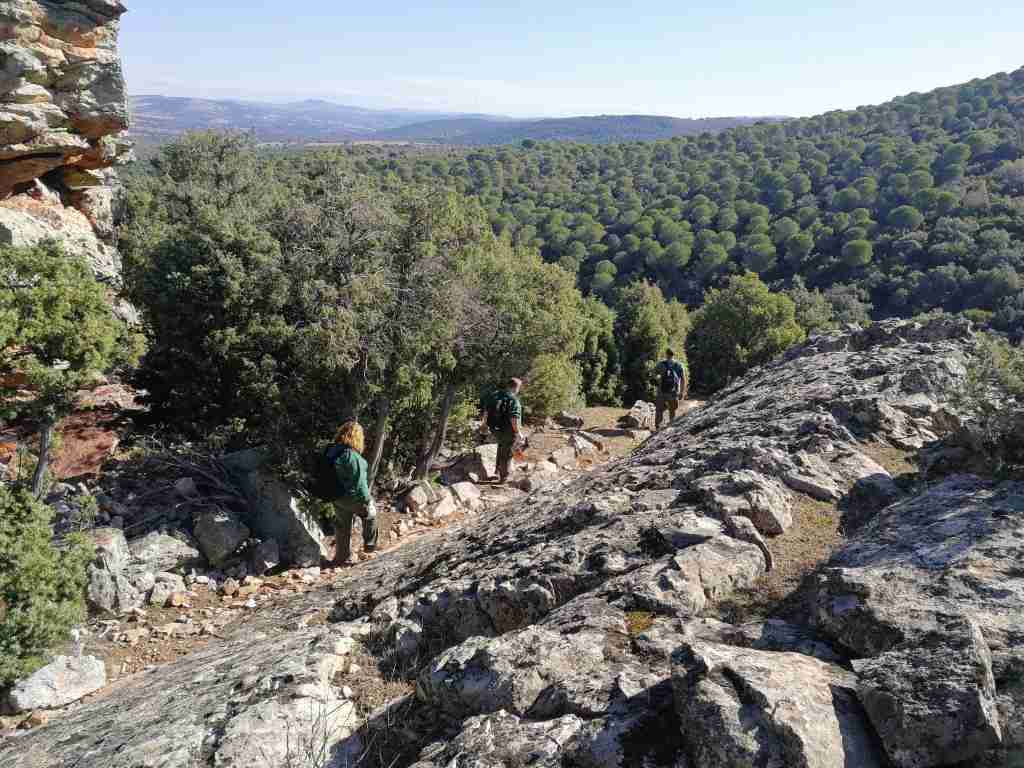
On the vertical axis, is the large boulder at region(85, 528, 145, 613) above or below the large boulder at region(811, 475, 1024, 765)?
below

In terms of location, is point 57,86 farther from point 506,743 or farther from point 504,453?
point 506,743

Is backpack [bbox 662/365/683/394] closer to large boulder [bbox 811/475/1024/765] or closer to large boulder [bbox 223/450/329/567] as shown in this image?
large boulder [bbox 223/450/329/567]

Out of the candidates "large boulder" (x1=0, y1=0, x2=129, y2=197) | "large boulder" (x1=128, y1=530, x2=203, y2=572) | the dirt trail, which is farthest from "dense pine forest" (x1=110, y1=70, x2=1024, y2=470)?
"large boulder" (x1=0, y1=0, x2=129, y2=197)

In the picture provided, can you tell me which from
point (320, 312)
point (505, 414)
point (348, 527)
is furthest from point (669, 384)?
point (348, 527)

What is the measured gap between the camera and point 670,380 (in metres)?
15.6

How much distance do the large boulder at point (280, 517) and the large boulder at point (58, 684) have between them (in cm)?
301

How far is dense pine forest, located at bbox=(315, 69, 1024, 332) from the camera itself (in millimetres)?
Result: 49219

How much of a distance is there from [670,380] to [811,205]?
63362mm

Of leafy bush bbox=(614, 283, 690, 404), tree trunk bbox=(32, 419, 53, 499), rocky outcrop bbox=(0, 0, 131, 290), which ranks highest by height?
rocky outcrop bbox=(0, 0, 131, 290)

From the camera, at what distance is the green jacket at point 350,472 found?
8578 millimetres

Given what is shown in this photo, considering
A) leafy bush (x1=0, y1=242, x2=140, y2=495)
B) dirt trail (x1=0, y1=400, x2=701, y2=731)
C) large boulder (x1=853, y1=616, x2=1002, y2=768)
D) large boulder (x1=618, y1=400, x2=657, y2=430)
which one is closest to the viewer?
large boulder (x1=853, y1=616, x2=1002, y2=768)

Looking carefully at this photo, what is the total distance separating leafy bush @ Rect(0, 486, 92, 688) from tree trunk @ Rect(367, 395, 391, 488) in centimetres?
499

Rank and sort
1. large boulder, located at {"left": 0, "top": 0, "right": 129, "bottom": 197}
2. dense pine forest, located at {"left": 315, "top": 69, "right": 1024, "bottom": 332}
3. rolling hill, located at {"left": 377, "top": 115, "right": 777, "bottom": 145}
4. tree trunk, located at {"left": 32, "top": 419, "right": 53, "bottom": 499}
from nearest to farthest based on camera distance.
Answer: tree trunk, located at {"left": 32, "top": 419, "right": 53, "bottom": 499}
large boulder, located at {"left": 0, "top": 0, "right": 129, "bottom": 197}
dense pine forest, located at {"left": 315, "top": 69, "right": 1024, "bottom": 332}
rolling hill, located at {"left": 377, "top": 115, "right": 777, "bottom": 145}

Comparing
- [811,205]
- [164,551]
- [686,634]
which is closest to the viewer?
[686,634]
